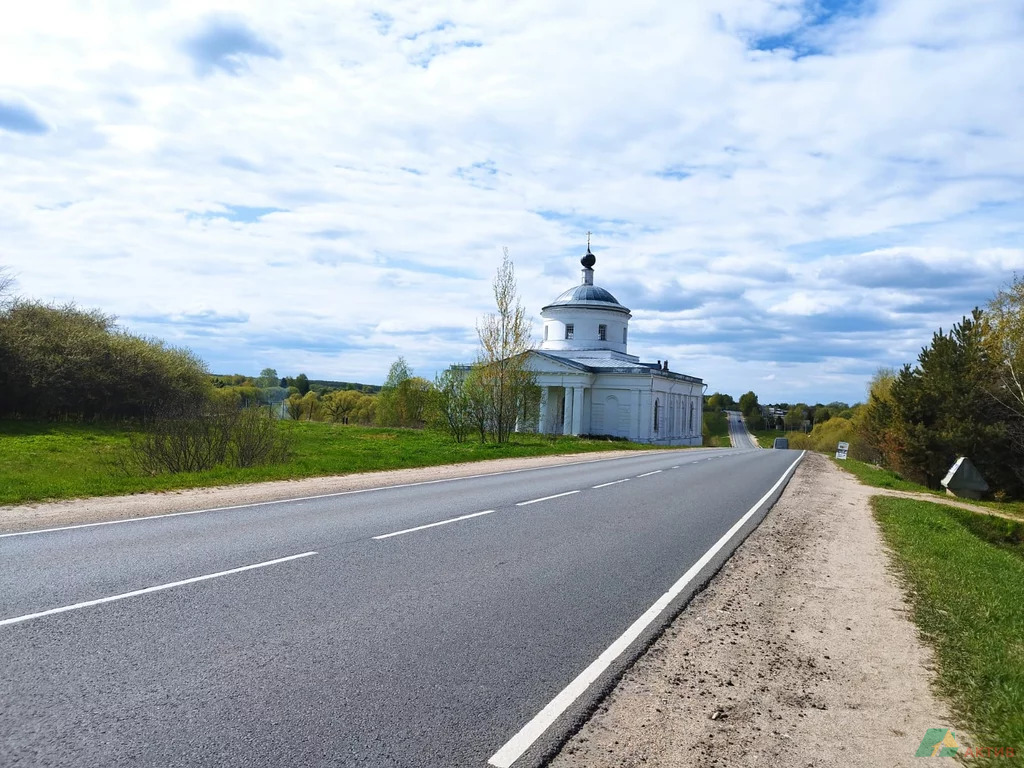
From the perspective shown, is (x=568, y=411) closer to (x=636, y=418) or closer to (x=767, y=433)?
(x=636, y=418)

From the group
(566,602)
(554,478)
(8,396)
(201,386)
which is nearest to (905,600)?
(566,602)

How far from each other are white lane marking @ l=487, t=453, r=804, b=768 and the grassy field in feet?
35.2

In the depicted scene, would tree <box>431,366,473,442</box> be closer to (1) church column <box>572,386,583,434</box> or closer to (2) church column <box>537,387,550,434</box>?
(2) church column <box>537,387,550,434</box>

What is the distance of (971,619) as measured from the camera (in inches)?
285

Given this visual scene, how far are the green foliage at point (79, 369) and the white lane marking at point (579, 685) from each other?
3355 cm

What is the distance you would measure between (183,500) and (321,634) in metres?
9.07

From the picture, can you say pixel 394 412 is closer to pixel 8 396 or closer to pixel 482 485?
pixel 8 396

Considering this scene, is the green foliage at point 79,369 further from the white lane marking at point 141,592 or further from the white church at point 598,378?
the white lane marking at point 141,592

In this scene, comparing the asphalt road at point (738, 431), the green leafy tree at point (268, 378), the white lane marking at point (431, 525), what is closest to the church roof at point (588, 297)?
the green leafy tree at point (268, 378)

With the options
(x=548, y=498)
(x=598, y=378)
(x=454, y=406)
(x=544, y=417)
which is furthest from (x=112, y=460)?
(x=598, y=378)

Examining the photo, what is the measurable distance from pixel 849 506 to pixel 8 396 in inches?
1506

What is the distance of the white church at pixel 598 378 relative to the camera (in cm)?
6291

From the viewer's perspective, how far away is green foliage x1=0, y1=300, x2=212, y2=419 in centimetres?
3822

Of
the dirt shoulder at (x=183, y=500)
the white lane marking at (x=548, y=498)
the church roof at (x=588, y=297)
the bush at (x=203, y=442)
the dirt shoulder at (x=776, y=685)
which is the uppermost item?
the church roof at (x=588, y=297)
